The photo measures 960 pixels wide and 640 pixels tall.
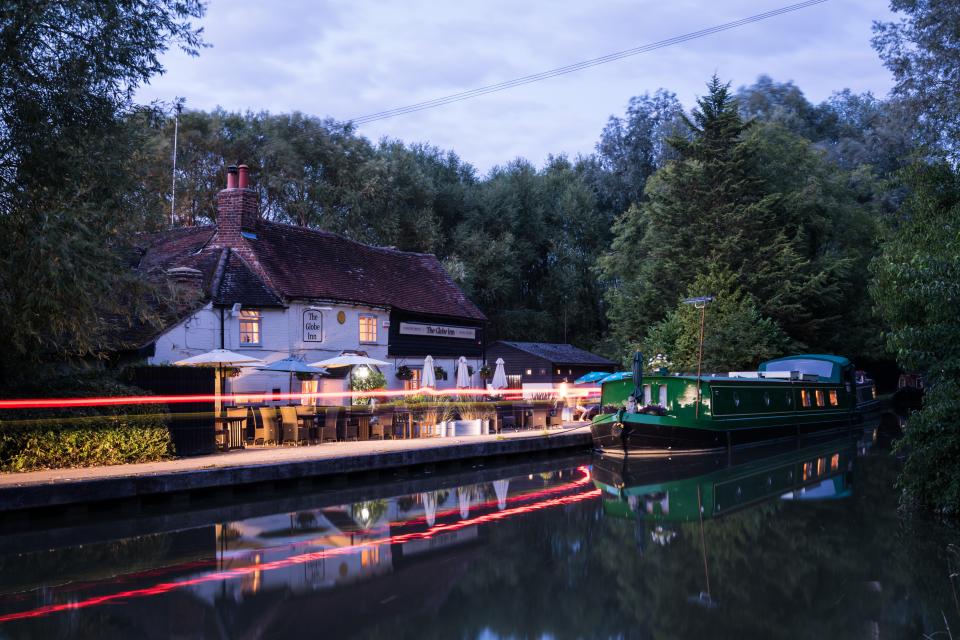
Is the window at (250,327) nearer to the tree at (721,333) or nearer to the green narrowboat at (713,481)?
the green narrowboat at (713,481)

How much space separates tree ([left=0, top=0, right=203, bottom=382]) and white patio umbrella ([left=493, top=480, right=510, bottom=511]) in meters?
7.39

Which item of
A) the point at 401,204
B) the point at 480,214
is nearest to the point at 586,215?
the point at 480,214

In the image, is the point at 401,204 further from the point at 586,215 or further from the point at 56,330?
the point at 56,330

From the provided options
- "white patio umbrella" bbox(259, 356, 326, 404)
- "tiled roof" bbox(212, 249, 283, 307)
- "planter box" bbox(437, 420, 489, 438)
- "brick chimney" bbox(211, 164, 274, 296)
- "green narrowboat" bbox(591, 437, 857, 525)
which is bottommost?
"green narrowboat" bbox(591, 437, 857, 525)

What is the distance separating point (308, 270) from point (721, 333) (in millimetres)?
16639

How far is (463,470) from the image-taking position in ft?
67.9

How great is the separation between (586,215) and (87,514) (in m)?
43.5

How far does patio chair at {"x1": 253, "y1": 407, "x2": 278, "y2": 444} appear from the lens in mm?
21016

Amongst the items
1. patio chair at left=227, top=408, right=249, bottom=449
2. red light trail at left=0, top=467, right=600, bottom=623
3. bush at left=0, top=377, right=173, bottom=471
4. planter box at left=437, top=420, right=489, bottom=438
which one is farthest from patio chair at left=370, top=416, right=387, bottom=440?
red light trail at left=0, top=467, right=600, bottom=623

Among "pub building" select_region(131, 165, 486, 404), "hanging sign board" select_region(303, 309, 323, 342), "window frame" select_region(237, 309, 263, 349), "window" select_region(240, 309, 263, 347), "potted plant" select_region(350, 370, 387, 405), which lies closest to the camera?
"pub building" select_region(131, 165, 486, 404)

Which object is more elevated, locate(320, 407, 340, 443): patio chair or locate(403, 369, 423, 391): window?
locate(403, 369, 423, 391): window

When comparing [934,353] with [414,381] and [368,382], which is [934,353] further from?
[414,381]

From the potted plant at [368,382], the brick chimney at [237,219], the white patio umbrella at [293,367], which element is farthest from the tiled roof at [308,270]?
the white patio umbrella at [293,367]

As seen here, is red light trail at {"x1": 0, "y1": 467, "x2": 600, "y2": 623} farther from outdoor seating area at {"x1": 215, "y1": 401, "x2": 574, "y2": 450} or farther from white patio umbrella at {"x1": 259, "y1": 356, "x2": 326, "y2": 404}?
white patio umbrella at {"x1": 259, "y1": 356, "x2": 326, "y2": 404}
